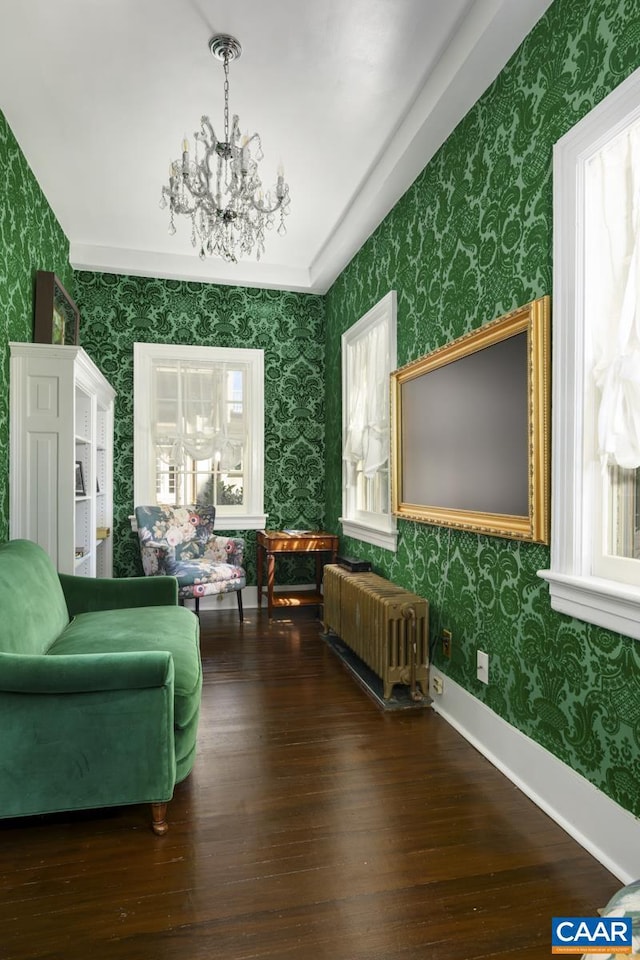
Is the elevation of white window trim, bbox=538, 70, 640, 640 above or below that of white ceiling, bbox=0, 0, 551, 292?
below

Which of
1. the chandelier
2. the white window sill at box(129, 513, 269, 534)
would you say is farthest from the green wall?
the chandelier

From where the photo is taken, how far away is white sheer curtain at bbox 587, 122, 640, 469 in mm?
1728

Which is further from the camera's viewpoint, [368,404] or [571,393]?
[368,404]

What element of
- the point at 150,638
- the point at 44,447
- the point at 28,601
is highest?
the point at 44,447

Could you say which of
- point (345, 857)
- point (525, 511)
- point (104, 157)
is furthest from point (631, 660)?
point (104, 157)

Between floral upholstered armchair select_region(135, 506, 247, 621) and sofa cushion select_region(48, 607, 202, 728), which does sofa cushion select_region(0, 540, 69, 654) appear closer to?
sofa cushion select_region(48, 607, 202, 728)

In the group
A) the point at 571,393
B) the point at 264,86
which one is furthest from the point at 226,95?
the point at 571,393

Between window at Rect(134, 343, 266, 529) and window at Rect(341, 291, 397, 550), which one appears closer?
window at Rect(341, 291, 397, 550)

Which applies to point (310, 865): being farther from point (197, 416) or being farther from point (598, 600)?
point (197, 416)

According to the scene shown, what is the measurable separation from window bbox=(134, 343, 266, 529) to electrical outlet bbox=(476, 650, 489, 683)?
2.97m

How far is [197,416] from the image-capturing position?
5.15 m

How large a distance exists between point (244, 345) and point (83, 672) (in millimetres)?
3873

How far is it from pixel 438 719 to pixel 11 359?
2.90 meters

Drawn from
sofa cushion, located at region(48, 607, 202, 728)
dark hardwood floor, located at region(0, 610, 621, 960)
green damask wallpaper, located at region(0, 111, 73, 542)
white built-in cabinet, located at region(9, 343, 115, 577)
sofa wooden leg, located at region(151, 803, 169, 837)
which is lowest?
dark hardwood floor, located at region(0, 610, 621, 960)
